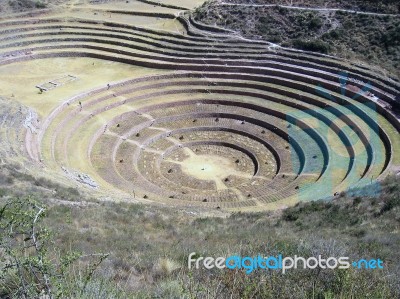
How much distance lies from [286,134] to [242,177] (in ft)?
15.2

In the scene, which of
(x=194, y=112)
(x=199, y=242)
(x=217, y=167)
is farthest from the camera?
(x=194, y=112)

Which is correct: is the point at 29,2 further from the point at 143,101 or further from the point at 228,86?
the point at 228,86

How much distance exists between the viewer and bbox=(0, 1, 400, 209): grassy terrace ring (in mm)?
24188

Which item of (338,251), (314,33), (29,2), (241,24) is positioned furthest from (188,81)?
(338,251)

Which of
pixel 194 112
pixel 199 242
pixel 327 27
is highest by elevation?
pixel 327 27

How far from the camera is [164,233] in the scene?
50.8 feet

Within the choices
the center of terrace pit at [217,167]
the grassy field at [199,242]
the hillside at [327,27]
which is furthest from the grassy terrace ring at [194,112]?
the grassy field at [199,242]

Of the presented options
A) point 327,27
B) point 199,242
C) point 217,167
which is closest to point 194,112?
point 217,167

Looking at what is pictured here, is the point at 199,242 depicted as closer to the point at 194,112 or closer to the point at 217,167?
the point at 217,167

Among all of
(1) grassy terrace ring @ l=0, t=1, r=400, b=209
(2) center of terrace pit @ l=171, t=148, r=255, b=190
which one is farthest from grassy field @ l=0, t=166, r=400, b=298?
(2) center of terrace pit @ l=171, t=148, r=255, b=190

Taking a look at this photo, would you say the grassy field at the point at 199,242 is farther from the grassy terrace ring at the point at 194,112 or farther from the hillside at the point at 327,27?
the hillside at the point at 327,27

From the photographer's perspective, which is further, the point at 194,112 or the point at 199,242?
the point at 194,112

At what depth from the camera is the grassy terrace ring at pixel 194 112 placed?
79.4 ft

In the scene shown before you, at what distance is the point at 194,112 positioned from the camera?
30.8 meters
